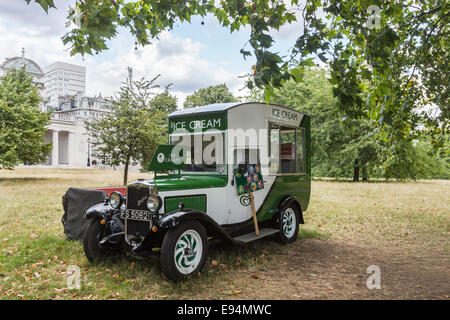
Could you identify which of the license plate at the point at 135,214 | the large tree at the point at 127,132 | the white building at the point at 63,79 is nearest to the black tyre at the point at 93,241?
the license plate at the point at 135,214

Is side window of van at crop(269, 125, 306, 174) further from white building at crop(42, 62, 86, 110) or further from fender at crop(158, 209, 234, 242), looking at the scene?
white building at crop(42, 62, 86, 110)

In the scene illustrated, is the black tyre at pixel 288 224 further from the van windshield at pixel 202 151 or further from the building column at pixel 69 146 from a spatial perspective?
the building column at pixel 69 146

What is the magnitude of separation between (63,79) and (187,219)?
109 m

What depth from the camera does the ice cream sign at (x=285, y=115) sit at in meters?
6.79

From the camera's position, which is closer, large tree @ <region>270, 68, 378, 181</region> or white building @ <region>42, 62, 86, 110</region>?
large tree @ <region>270, 68, 378, 181</region>

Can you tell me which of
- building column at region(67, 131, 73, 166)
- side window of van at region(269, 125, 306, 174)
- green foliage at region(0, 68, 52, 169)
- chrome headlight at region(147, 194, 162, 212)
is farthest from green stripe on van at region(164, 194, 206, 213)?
building column at region(67, 131, 73, 166)

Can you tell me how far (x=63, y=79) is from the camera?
99.8 m

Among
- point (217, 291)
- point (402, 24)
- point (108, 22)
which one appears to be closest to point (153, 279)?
point (217, 291)

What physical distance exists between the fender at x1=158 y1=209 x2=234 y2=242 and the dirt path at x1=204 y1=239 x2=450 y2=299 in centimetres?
78

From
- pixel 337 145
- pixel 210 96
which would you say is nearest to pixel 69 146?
pixel 210 96

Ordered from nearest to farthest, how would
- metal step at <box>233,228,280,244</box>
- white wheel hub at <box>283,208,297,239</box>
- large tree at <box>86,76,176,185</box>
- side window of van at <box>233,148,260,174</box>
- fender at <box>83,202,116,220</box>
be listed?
1. fender at <box>83,202,116,220</box>
2. metal step at <box>233,228,280,244</box>
3. side window of van at <box>233,148,260,174</box>
4. white wheel hub at <box>283,208,297,239</box>
5. large tree at <box>86,76,176,185</box>

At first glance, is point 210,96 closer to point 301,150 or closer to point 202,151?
point 301,150

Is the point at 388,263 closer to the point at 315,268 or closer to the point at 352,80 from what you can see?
the point at 315,268

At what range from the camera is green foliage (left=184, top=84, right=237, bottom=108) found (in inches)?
1644
